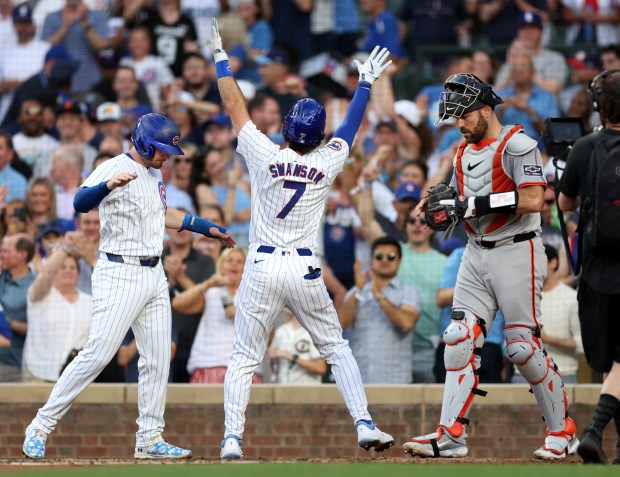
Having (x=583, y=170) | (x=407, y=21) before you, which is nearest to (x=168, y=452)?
(x=583, y=170)

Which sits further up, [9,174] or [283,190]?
[9,174]

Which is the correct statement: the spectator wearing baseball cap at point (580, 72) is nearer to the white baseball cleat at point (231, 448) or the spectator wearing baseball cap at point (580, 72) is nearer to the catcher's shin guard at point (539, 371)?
the catcher's shin guard at point (539, 371)

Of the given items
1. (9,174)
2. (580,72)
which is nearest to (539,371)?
(580,72)

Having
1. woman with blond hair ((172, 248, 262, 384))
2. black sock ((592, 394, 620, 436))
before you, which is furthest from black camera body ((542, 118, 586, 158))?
woman with blond hair ((172, 248, 262, 384))

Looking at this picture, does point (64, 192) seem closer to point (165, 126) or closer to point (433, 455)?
point (165, 126)

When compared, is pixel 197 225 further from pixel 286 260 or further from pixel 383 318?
pixel 383 318

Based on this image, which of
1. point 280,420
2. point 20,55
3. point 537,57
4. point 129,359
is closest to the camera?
point 280,420

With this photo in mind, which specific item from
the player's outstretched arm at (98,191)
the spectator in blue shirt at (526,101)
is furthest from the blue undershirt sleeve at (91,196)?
the spectator in blue shirt at (526,101)
